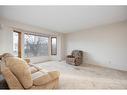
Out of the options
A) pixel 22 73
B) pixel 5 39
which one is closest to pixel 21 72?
pixel 22 73

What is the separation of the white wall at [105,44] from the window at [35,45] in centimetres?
189

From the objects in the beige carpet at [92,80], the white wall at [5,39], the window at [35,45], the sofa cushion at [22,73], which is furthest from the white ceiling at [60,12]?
the beige carpet at [92,80]

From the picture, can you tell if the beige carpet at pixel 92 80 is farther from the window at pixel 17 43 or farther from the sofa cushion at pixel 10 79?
the window at pixel 17 43

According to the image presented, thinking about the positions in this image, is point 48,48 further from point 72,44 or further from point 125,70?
point 125,70

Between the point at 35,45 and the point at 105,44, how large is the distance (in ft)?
12.8

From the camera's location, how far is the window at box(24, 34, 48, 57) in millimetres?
5410

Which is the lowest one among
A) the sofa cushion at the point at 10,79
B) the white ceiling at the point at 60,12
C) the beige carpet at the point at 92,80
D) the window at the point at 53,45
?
the beige carpet at the point at 92,80

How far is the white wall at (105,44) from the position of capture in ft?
15.0

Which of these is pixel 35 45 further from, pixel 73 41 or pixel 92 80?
pixel 92 80

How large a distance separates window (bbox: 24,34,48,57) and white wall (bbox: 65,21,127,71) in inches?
74.5

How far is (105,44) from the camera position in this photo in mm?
5156
